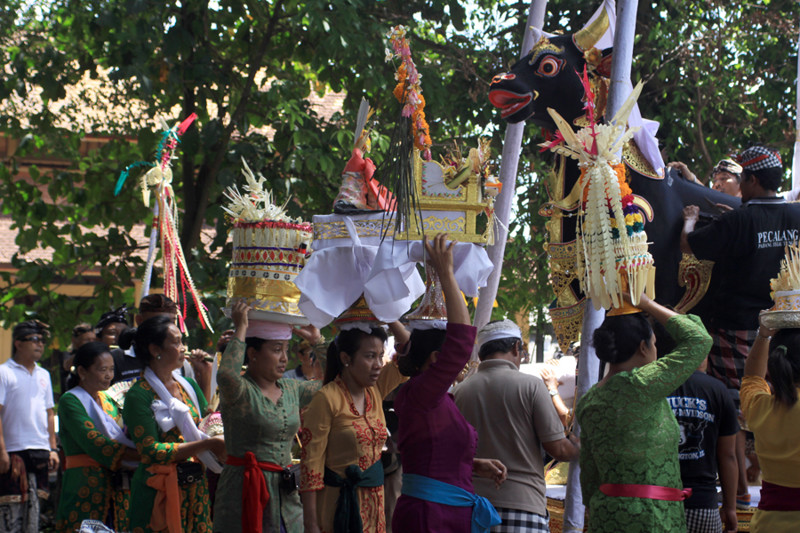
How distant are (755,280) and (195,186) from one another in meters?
6.10

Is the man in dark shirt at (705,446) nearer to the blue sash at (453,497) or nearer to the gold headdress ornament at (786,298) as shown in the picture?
the gold headdress ornament at (786,298)

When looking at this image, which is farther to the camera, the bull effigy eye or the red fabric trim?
the bull effigy eye

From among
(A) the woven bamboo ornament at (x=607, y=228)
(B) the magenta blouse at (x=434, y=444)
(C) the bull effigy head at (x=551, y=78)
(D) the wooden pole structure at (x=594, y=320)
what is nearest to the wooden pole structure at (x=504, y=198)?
(C) the bull effigy head at (x=551, y=78)

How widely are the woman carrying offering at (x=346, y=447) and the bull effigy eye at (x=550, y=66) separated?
7.11 feet

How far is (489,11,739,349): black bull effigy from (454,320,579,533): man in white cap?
4.78 feet

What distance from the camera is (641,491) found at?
370cm

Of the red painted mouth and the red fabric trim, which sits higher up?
the red painted mouth

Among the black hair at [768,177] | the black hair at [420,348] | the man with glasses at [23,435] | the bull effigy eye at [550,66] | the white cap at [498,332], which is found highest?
the bull effigy eye at [550,66]

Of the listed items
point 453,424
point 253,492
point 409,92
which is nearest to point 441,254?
point 453,424

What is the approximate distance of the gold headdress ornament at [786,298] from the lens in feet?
15.0

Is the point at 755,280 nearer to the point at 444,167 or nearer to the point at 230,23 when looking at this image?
the point at 444,167

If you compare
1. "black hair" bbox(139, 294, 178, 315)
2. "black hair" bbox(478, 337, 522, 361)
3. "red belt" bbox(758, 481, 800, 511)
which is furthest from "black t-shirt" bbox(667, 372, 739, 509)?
"black hair" bbox(139, 294, 178, 315)

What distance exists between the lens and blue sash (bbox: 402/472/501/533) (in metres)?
3.73

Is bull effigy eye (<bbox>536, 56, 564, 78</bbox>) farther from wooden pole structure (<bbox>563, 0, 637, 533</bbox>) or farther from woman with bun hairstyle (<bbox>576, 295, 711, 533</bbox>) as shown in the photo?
woman with bun hairstyle (<bbox>576, 295, 711, 533</bbox>)
